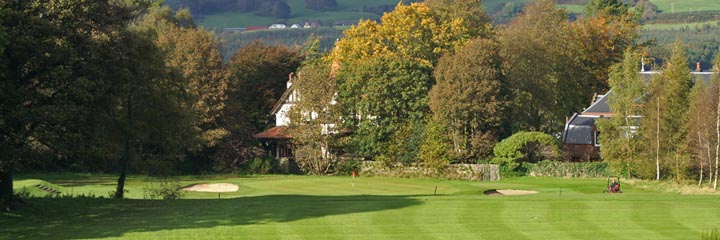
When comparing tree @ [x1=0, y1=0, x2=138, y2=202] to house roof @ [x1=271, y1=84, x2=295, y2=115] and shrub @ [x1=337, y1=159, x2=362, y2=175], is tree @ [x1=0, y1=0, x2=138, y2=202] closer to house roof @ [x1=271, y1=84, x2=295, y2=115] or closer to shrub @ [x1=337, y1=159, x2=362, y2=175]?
shrub @ [x1=337, y1=159, x2=362, y2=175]

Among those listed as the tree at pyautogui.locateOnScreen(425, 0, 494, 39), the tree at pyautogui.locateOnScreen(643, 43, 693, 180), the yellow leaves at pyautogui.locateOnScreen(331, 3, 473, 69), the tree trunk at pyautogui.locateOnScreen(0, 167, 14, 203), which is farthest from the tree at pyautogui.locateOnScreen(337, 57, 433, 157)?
the tree trunk at pyautogui.locateOnScreen(0, 167, 14, 203)

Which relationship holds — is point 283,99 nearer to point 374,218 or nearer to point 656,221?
point 374,218

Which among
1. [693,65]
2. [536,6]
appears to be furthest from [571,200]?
[693,65]

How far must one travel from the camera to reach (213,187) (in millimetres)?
64188

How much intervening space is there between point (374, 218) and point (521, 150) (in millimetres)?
40478

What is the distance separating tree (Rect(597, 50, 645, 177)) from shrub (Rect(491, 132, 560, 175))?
191 inches

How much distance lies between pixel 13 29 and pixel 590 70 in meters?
59.4

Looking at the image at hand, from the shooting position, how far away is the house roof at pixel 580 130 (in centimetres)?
7388

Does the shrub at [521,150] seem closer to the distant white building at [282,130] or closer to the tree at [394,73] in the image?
the tree at [394,73]

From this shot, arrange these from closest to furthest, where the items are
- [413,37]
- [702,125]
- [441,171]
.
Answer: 1. [702,125]
2. [441,171]
3. [413,37]

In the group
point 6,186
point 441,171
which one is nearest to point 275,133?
point 441,171

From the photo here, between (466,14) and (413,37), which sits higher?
(466,14)

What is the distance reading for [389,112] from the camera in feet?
250

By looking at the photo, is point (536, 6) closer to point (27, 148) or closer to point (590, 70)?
point (590, 70)
